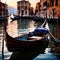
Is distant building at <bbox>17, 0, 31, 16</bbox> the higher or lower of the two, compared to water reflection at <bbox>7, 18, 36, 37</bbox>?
higher

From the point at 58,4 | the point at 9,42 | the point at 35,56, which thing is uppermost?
the point at 58,4

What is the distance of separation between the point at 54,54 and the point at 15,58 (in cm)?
217

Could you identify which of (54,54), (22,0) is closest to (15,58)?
(54,54)

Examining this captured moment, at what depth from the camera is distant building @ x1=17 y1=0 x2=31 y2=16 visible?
78875mm

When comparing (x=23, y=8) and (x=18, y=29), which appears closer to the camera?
(x=18, y=29)

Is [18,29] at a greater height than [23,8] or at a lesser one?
lesser

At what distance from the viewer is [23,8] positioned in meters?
79.8

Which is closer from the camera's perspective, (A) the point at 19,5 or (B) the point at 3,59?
(B) the point at 3,59

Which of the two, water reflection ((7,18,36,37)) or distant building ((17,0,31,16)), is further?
distant building ((17,0,31,16))

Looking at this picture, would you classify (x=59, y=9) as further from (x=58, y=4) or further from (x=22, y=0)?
(x=22, y=0)

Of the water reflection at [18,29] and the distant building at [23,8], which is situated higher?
the distant building at [23,8]

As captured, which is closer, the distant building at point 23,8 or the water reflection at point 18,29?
the water reflection at point 18,29

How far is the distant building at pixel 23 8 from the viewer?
7888 cm

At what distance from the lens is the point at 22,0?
82125mm
